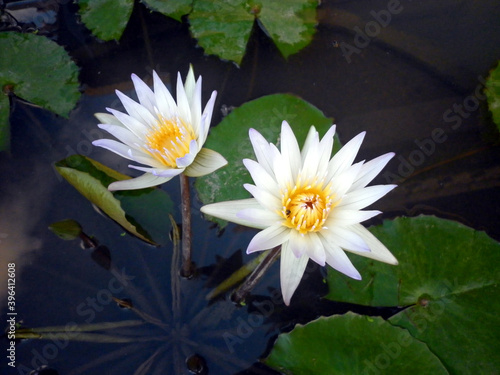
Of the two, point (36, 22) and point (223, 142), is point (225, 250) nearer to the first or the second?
point (223, 142)

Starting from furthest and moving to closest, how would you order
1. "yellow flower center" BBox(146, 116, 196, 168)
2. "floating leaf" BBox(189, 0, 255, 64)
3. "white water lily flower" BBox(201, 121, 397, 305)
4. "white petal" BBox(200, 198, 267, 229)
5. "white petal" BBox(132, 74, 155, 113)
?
"floating leaf" BBox(189, 0, 255, 64), "white petal" BBox(132, 74, 155, 113), "yellow flower center" BBox(146, 116, 196, 168), "white petal" BBox(200, 198, 267, 229), "white water lily flower" BBox(201, 121, 397, 305)

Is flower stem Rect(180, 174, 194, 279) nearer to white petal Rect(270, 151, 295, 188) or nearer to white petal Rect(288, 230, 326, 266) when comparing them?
white petal Rect(270, 151, 295, 188)

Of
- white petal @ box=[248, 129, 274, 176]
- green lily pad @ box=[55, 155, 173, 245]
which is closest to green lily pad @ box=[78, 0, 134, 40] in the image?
green lily pad @ box=[55, 155, 173, 245]

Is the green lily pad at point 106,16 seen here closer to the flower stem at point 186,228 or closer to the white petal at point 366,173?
the flower stem at point 186,228

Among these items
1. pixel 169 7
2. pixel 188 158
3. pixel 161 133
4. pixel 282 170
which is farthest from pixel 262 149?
pixel 169 7

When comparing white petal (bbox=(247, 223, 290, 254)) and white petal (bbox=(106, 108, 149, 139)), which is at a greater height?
white petal (bbox=(106, 108, 149, 139))

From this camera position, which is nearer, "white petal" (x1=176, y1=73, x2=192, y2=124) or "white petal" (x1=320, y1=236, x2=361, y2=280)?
"white petal" (x1=320, y1=236, x2=361, y2=280)

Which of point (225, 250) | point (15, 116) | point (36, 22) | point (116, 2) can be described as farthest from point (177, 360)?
point (36, 22)
